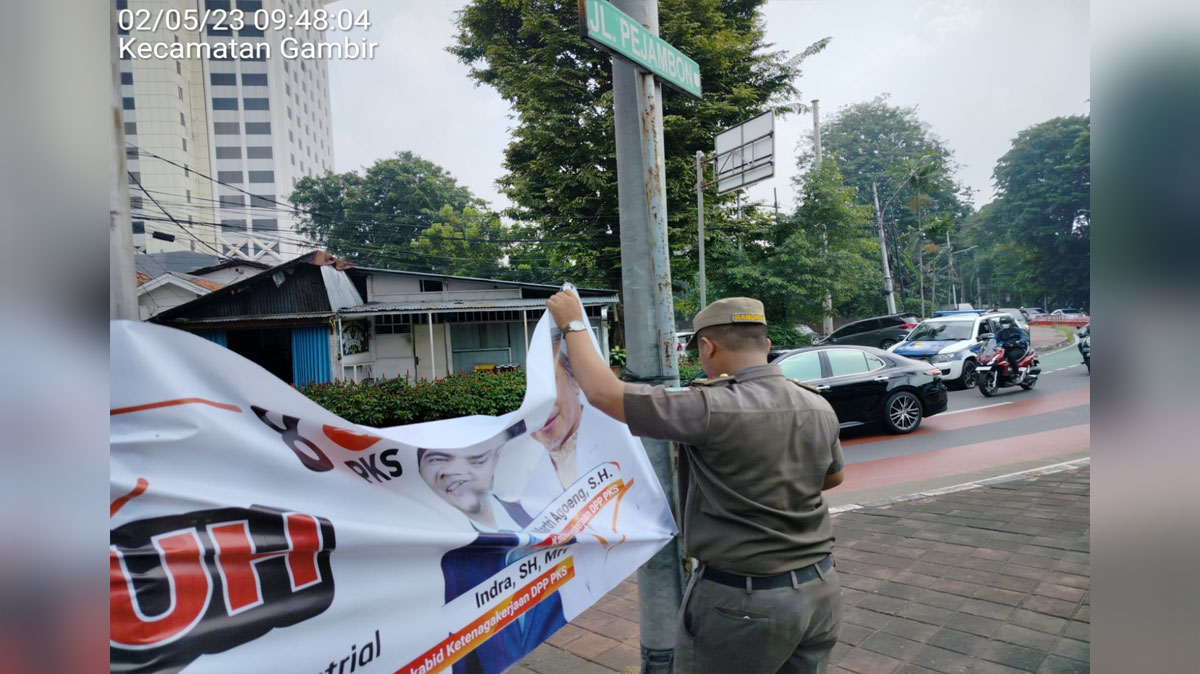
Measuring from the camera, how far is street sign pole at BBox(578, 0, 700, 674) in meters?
2.52

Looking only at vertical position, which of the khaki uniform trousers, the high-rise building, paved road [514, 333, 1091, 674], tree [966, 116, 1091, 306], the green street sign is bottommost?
paved road [514, 333, 1091, 674]

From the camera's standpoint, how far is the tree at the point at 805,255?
61.1 ft

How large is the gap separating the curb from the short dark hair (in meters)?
4.08

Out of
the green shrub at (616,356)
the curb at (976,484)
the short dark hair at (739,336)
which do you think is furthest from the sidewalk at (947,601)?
the green shrub at (616,356)

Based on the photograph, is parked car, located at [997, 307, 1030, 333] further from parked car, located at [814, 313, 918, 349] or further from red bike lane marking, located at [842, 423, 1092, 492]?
red bike lane marking, located at [842, 423, 1092, 492]

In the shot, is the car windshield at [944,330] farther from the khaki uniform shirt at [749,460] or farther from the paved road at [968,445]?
the khaki uniform shirt at [749,460]

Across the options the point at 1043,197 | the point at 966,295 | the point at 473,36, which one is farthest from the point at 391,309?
the point at 966,295

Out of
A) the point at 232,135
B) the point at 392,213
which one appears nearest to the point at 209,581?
the point at 392,213

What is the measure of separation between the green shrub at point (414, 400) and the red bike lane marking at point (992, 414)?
5671 millimetres

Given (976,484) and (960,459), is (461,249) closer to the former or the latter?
(960,459)

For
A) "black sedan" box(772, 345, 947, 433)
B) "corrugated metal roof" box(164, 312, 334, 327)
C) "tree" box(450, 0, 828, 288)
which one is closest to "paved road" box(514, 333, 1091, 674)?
"black sedan" box(772, 345, 947, 433)

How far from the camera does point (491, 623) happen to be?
2.00 m

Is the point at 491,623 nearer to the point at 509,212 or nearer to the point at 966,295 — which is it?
the point at 509,212
